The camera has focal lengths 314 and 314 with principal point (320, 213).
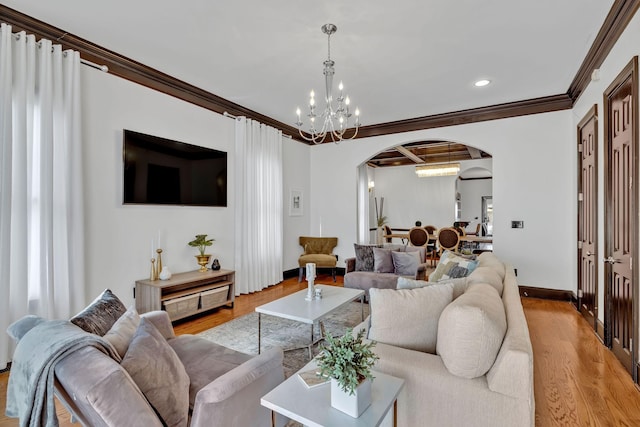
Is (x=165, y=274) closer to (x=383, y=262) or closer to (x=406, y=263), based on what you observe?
(x=383, y=262)

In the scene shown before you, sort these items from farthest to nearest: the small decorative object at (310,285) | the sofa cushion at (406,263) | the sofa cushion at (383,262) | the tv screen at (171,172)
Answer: the sofa cushion at (383,262), the sofa cushion at (406,263), the tv screen at (171,172), the small decorative object at (310,285)

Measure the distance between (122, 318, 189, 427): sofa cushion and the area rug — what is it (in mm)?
1414

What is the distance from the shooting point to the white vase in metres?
1.19

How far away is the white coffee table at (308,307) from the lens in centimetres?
260

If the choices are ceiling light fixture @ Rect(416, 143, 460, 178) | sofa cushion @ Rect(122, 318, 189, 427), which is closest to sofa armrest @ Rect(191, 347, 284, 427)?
sofa cushion @ Rect(122, 318, 189, 427)

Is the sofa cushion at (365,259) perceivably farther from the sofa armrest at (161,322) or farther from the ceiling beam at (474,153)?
the ceiling beam at (474,153)

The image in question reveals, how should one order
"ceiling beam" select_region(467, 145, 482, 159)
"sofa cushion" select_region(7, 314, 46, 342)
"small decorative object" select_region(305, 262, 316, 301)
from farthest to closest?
"ceiling beam" select_region(467, 145, 482, 159) → "small decorative object" select_region(305, 262, 316, 301) → "sofa cushion" select_region(7, 314, 46, 342)

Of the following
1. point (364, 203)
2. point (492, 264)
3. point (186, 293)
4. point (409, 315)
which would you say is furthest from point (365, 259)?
point (364, 203)

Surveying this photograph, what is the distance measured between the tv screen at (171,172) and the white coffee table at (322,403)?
121 inches

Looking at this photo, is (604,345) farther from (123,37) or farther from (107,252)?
(123,37)

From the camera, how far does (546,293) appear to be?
4.66 meters

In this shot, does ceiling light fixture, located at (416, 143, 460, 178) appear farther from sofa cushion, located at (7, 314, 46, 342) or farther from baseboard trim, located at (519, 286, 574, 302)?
sofa cushion, located at (7, 314, 46, 342)

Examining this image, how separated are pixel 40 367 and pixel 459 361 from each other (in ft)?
5.29

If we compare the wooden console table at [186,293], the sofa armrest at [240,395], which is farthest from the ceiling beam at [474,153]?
the sofa armrest at [240,395]
